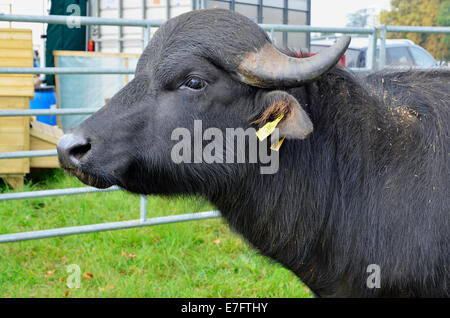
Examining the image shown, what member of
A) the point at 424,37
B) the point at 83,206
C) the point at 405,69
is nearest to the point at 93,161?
the point at 405,69

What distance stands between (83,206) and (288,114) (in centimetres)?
409

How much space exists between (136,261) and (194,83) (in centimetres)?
263

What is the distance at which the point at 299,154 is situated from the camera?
271 cm

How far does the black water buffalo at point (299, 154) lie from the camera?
2.47 metres

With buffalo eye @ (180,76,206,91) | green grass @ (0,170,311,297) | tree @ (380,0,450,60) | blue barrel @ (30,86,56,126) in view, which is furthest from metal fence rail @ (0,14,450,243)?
tree @ (380,0,450,60)

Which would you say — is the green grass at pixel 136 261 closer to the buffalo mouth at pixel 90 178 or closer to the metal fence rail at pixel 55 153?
A: the metal fence rail at pixel 55 153

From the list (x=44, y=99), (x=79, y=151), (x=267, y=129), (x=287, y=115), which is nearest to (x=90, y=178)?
(x=79, y=151)

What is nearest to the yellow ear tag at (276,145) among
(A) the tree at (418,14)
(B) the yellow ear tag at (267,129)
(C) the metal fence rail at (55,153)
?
(B) the yellow ear tag at (267,129)

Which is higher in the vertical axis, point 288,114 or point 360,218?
point 288,114

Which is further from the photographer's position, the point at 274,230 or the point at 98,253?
the point at 98,253

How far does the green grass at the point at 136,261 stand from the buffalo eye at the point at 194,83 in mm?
1369

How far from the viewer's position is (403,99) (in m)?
2.83

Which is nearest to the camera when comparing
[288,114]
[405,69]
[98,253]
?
[288,114]
